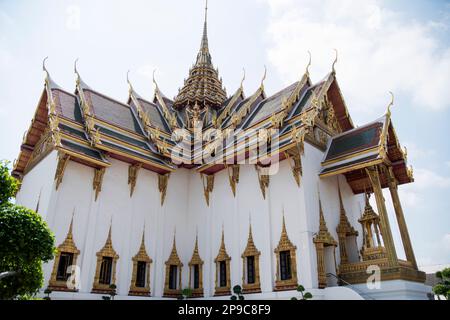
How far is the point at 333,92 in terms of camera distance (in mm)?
13219

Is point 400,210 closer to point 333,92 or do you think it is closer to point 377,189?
point 377,189

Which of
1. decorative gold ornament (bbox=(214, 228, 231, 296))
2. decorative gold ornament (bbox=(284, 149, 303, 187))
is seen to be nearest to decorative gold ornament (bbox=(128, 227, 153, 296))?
decorative gold ornament (bbox=(214, 228, 231, 296))

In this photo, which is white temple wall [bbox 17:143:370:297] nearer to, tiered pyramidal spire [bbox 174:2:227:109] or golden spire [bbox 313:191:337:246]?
golden spire [bbox 313:191:337:246]

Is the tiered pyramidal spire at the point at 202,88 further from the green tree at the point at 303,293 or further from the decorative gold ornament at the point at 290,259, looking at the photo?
the green tree at the point at 303,293

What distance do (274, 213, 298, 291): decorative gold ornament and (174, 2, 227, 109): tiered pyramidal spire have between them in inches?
368

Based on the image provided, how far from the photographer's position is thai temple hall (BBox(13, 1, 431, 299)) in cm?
992

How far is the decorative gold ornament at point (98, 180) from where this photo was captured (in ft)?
36.7

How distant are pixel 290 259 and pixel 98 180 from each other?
599 centimetres

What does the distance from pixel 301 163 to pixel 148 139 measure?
5.91 metres

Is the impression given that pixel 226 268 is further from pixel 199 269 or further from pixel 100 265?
pixel 100 265

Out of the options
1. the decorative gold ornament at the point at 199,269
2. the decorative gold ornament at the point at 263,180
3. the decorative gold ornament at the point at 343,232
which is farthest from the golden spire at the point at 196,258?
the decorative gold ornament at the point at 343,232

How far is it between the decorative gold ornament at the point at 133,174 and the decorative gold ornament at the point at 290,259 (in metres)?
4.87

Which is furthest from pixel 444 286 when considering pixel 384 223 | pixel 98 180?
pixel 98 180
